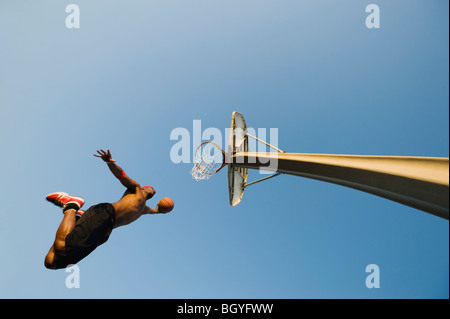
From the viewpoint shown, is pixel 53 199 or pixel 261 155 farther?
pixel 261 155

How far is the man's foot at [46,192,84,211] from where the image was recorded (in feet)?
19.9

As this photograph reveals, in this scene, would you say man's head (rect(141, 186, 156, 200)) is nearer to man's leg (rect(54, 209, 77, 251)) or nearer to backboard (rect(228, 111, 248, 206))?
man's leg (rect(54, 209, 77, 251))

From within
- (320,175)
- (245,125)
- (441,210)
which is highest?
(245,125)

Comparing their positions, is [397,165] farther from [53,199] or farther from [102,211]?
[53,199]

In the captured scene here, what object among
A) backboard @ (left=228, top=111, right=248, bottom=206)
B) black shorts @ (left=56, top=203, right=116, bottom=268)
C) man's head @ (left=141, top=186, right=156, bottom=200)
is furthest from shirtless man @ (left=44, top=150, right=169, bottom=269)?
backboard @ (left=228, top=111, right=248, bottom=206)

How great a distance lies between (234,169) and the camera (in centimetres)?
1038

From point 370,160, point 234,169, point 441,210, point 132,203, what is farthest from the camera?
point 234,169

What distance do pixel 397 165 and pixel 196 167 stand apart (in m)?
7.91

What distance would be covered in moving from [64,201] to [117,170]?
1.43 m

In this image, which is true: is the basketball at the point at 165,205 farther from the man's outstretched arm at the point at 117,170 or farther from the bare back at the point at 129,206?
the man's outstretched arm at the point at 117,170

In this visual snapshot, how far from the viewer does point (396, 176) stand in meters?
3.10

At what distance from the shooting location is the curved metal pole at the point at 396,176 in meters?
2.78

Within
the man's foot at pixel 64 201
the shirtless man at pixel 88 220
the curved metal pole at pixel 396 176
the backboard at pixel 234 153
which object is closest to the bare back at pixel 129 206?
the shirtless man at pixel 88 220

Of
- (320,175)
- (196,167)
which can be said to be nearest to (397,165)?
(320,175)
